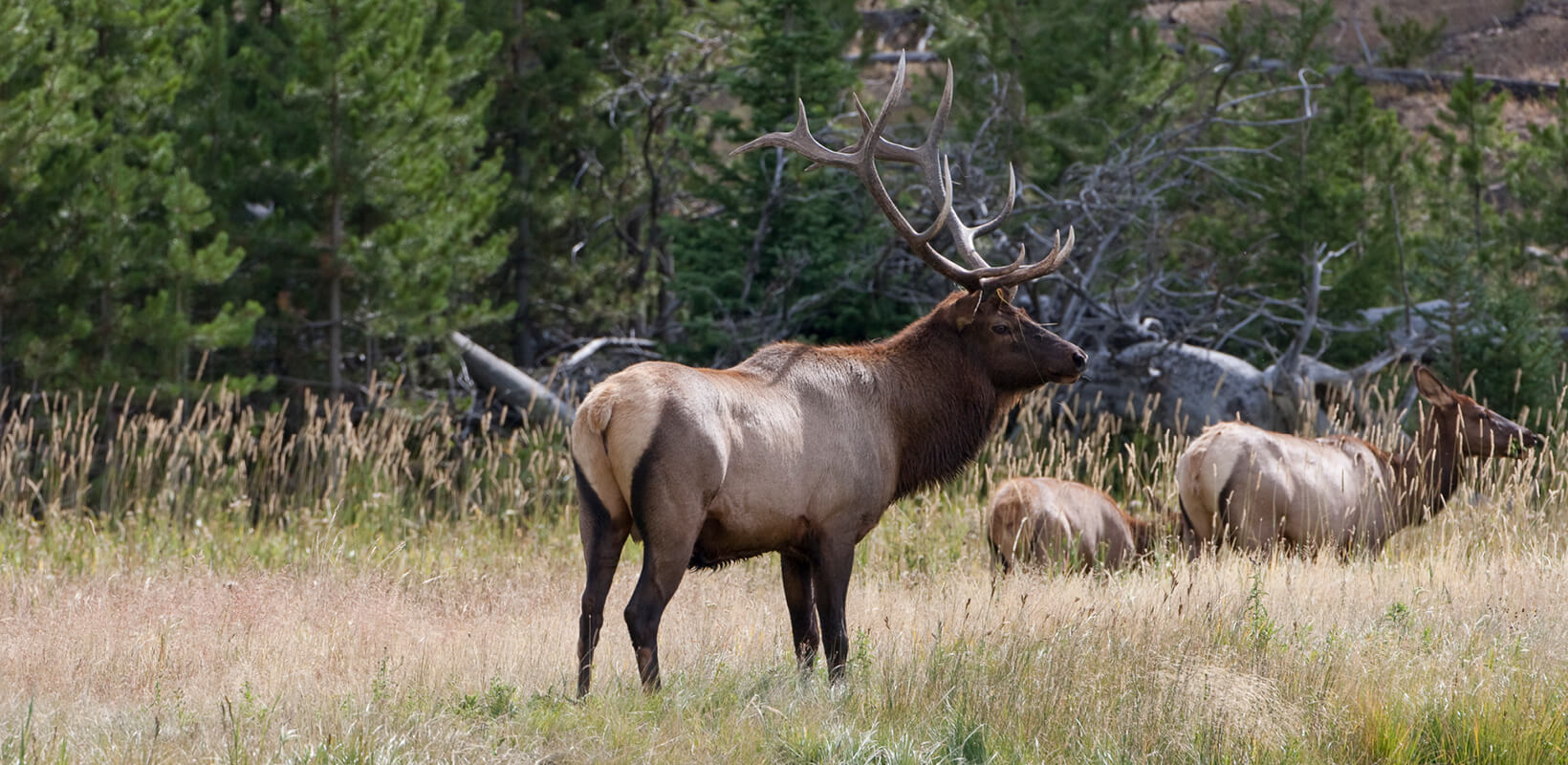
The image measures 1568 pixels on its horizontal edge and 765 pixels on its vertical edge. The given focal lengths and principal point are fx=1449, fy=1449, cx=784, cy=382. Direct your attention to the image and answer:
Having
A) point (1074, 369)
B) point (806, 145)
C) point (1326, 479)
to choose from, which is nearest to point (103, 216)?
point (806, 145)

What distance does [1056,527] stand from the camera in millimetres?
8133

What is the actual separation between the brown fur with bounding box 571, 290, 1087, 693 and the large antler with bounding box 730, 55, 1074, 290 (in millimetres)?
158

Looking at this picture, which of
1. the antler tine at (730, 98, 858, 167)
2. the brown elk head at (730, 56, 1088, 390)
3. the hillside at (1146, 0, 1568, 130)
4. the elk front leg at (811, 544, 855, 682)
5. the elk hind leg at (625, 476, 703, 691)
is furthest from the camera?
the hillside at (1146, 0, 1568, 130)

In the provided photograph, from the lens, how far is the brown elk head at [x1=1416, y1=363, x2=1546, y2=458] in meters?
8.85

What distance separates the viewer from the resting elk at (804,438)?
5234 mm

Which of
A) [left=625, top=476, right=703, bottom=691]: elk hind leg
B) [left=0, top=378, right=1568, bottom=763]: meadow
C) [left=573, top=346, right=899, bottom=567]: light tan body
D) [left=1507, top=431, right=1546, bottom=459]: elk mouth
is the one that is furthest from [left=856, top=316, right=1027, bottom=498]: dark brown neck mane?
[left=1507, top=431, right=1546, bottom=459]: elk mouth

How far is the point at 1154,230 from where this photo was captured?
13.0 m

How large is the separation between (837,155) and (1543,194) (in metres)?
10.4

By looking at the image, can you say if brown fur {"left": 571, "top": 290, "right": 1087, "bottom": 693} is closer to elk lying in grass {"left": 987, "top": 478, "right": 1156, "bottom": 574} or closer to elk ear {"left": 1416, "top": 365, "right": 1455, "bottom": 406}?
elk lying in grass {"left": 987, "top": 478, "right": 1156, "bottom": 574}

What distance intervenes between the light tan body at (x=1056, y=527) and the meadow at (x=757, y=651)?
186mm

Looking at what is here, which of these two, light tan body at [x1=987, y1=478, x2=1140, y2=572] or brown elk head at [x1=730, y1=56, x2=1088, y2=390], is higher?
brown elk head at [x1=730, y1=56, x2=1088, y2=390]

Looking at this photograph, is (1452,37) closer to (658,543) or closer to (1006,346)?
(1006,346)

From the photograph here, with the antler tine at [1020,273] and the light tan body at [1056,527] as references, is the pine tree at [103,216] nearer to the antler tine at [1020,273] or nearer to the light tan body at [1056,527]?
the light tan body at [1056,527]

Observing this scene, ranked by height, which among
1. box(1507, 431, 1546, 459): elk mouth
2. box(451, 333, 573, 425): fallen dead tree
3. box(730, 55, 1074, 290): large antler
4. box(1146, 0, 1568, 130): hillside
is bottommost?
box(451, 333, 573, 425): fallen dead tree
